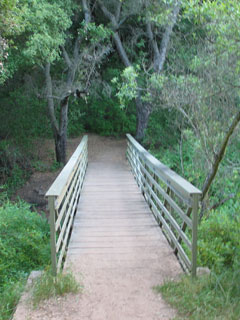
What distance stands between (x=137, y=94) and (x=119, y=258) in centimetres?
896

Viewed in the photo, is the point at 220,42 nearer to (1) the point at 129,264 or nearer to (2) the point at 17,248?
(1) the point at 129,264

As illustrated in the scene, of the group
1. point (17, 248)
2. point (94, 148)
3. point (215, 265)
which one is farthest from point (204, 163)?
point (94, 148)

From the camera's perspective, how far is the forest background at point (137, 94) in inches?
187

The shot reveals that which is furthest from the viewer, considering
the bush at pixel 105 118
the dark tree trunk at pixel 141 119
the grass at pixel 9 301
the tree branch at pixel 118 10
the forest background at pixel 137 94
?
the bush at pixel 105 118

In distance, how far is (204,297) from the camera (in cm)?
279

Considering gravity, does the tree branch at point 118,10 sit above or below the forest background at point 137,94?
above

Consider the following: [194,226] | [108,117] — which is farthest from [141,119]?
[194,226]

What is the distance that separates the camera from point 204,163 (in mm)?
7859

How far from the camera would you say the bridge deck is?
2.80 metres

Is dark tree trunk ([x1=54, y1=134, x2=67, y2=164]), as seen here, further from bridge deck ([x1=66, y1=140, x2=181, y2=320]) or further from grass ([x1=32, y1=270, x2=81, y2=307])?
grass ([x1=32, y1=270, x2=81, y2=307])

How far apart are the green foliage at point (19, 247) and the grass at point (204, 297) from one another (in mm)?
1973

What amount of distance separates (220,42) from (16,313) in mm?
4464

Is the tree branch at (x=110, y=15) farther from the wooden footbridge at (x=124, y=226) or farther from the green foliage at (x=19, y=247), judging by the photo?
the green foliage at (x=19, y=247)

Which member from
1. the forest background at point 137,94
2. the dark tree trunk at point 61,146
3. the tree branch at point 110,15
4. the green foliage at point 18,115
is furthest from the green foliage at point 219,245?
the green foliage at point 18,115
